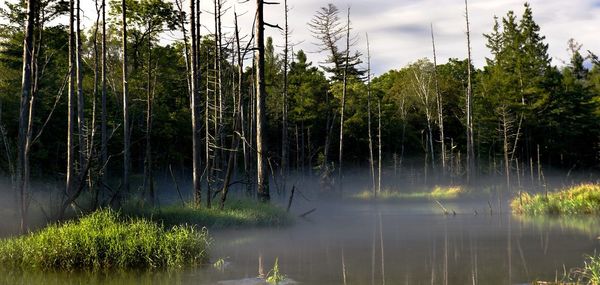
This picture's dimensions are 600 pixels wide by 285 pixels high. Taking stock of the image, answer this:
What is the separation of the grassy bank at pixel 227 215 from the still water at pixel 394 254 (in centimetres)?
52

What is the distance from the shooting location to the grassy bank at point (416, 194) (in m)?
35.1

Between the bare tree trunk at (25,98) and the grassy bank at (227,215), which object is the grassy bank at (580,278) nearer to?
the grassy bank at (227,215)

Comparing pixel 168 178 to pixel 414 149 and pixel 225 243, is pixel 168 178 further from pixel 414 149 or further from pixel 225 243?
pixel 225 243

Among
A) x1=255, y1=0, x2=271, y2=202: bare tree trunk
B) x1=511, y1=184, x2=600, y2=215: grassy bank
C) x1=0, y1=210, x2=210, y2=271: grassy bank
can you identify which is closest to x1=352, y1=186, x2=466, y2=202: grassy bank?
x1=511, y1=184, x2=600, y2=215: grassy bank

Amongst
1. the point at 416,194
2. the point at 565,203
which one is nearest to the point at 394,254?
the point at 565,203

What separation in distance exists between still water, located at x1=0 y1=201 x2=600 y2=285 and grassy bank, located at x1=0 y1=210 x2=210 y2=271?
1.79ft

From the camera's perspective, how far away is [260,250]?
1268 centimetres

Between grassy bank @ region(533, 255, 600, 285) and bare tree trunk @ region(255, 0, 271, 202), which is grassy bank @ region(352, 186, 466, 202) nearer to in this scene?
bare tree trunk @ region(255, 0, 271, 202)

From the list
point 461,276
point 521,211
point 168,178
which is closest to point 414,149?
point 168,178

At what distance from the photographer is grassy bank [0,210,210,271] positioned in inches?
Answer: 402

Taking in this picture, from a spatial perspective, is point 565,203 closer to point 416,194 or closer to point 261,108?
point 261,108

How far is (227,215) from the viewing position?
54.5 ft

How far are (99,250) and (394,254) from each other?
5.92 meters

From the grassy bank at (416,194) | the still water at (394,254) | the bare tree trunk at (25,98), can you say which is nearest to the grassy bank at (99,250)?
the still water at (394,254)
